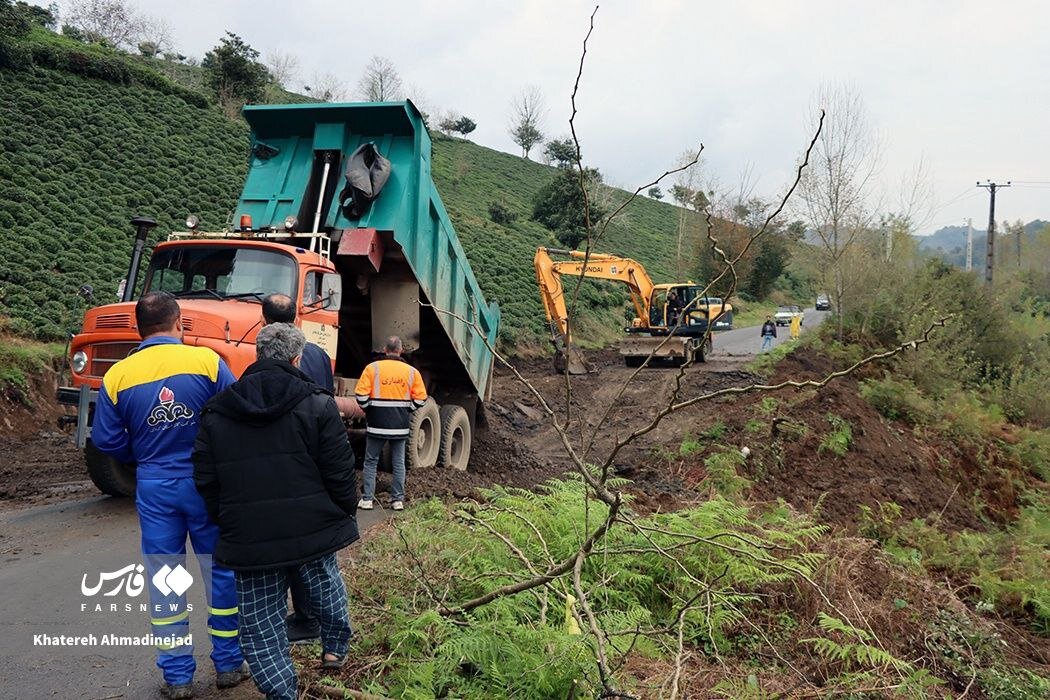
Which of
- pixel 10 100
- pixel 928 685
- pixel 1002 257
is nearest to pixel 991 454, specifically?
pixel 928 685

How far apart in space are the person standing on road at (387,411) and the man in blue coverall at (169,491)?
10.9 ft

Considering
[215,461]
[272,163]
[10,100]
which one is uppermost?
[10,100]

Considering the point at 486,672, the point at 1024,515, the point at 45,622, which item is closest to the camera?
the point at 486,672

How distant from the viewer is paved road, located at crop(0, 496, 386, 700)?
3.44 metres

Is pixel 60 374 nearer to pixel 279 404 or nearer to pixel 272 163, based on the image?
pixel 272 163

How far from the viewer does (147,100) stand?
29.8 metres

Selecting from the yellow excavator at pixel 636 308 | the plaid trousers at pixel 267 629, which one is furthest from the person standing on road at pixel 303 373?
the yellow excavator at pixel 636 308

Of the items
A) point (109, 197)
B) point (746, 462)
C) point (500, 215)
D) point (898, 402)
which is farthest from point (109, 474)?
point (500, 215)

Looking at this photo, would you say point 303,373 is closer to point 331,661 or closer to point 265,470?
point 265,470

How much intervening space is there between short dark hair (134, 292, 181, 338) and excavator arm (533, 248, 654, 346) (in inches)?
487

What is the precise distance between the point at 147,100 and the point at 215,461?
106 feet

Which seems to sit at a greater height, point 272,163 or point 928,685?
point 272,163

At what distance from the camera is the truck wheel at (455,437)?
8844 mm

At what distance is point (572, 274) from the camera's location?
1795cm
